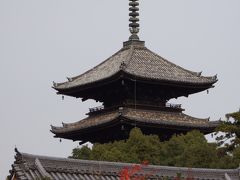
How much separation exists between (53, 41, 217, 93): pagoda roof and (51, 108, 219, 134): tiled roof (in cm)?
176

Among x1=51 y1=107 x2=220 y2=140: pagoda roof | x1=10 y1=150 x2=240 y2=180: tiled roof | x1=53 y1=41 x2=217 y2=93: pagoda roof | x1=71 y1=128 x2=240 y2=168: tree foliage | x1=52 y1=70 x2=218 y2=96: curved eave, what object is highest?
x1=53 y1=41 x2=217 y2=93: pagoda roof

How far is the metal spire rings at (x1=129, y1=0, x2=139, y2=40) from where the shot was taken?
56.6 meters

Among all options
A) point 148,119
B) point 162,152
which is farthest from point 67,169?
point 148,119

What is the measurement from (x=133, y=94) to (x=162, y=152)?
7897mm

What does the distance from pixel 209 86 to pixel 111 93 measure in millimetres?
5438

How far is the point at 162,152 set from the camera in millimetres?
45219

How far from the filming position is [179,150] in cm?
4491

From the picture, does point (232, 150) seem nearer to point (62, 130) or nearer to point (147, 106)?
point (147, 106)

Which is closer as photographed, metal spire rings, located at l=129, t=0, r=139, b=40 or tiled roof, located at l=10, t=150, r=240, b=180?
tiled roof, located at l=10, t=150, r=240, b=180

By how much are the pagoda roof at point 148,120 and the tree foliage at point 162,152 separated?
3287 mm

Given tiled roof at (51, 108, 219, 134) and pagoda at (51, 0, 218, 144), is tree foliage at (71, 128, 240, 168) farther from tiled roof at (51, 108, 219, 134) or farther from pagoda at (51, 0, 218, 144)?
pagoda at (51, 0, 218, 144)

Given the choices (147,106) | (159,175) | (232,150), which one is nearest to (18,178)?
(159,175)

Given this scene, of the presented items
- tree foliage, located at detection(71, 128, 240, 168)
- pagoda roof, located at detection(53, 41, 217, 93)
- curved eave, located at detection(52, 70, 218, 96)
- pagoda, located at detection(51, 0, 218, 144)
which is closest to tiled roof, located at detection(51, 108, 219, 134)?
pagoda, located at detection(51, 0, 218, 144)

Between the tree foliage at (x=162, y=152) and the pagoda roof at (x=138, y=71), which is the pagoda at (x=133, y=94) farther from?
the tree foliage at (x=162, y=152)
